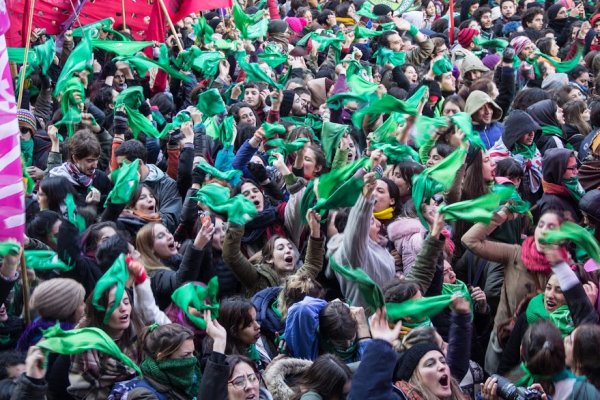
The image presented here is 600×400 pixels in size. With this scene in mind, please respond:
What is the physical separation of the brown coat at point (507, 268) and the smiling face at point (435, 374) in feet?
3.77

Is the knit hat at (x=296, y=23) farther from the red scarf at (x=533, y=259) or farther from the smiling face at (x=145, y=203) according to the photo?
the red scarf at (x=533, y=259)

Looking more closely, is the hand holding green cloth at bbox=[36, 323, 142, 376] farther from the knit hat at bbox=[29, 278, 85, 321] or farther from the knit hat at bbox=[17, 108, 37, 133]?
the knit hat at bbox=[17, 108, 37, 133]

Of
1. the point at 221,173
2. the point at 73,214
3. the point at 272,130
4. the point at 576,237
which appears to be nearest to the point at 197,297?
the point at 73,214

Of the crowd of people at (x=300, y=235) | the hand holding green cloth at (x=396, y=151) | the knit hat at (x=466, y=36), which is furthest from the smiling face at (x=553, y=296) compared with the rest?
the knit hat at (x=466, y=36)

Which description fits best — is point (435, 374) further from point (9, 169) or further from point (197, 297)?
point (9, 169)

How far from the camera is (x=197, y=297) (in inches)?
197

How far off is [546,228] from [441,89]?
456cm

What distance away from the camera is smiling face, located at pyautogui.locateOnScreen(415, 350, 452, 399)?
475cm

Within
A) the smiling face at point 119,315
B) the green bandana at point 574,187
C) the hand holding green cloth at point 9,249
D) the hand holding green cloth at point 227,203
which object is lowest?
the hand holding green cloth at point 227,203

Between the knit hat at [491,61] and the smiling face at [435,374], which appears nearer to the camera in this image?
the smiling face at [435,374]

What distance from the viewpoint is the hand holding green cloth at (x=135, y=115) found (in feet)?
25.7

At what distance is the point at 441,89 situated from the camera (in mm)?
9734

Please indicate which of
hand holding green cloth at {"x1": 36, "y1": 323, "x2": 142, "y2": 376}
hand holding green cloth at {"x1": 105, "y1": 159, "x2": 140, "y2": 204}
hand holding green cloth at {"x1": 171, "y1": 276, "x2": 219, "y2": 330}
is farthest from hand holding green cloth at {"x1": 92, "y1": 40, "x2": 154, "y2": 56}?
hand holding green cloth at {"x1": 36, "y1": 323, "x2": 142, "y2": 376}

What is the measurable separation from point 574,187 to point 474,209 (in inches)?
50.2
